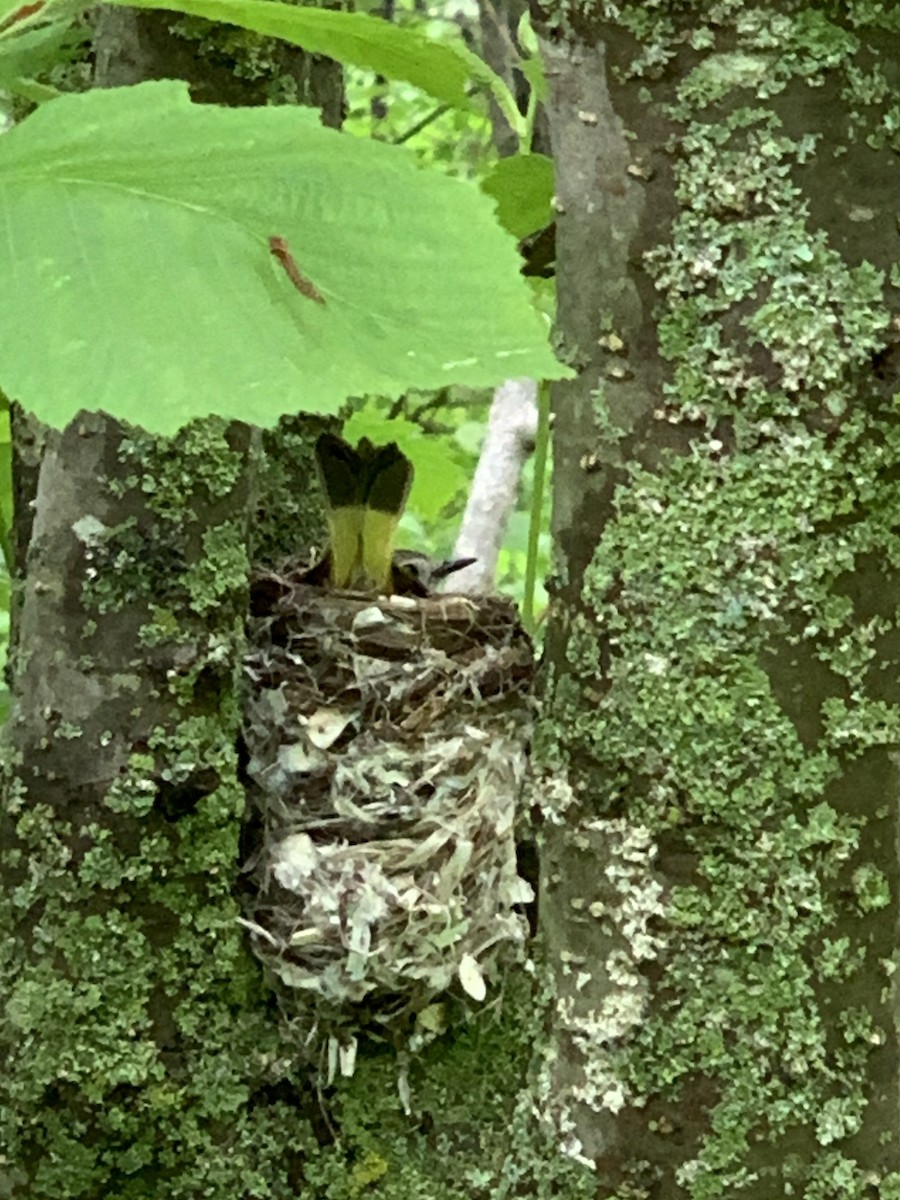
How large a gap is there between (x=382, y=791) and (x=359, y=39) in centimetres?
68

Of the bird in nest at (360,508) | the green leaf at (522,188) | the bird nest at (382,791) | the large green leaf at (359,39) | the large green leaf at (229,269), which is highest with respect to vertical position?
the large green leaf at (359,39)

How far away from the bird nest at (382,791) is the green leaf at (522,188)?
1.29 ft

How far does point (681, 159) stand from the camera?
2.35 ft

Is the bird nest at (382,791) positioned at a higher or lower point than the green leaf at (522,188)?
lower

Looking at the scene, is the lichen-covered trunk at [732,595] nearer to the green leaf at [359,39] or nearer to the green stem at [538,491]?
the green leaf at [359,39]

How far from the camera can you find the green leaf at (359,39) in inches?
22.5

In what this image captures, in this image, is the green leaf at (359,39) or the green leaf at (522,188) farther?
the green leaf at (522,188)

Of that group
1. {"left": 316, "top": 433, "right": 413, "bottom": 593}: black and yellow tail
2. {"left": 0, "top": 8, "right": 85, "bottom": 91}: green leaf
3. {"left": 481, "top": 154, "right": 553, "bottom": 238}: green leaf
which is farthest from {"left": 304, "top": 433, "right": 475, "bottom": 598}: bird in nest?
{"left": 0, "top": 8, "right": 85, "bottom": 91}: green leaf

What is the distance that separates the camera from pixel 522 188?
1.05 meters

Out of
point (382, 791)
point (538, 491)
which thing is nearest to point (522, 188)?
point (538, 491)

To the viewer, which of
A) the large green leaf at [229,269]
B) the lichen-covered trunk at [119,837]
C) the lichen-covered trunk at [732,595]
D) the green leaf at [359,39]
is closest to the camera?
the large green leaf at [229,269]

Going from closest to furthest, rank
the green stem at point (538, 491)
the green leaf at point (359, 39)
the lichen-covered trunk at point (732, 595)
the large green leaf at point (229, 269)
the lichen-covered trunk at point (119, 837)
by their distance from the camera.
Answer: the large green leaf at point (229, 269)
the green leaf at point (359, 39)
the lichen-covered trunk at point (732, 595)
the lichen-covered trunk at point (119, 837)
the green stem at point (538, 491)

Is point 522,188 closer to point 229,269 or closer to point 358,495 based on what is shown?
point 358,495

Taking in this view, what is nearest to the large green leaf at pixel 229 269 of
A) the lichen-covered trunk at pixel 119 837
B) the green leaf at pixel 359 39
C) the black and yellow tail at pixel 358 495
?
the green leaf at pixel 359 39
